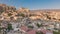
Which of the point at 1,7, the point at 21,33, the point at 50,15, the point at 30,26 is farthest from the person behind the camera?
the point at 1,7

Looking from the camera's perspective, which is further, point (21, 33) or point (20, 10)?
point (20, 10)

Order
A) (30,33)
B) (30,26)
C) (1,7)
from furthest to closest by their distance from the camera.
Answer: (1,7) < (30,26) < (30,33)

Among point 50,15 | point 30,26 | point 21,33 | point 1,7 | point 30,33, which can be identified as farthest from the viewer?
point 1,7

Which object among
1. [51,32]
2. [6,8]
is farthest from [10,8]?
[51,32]

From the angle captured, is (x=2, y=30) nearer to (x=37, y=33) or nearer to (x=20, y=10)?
(x=37, y=33)

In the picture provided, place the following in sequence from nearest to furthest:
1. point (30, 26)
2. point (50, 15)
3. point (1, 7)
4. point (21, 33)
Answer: point (21, 33) → point (30, 26) → point (50, 15) → point (1, 7)

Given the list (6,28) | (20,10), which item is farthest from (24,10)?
(6,28)

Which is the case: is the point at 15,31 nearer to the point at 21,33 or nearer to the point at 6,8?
the point at 21,33

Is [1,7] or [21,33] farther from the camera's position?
[1,7]
